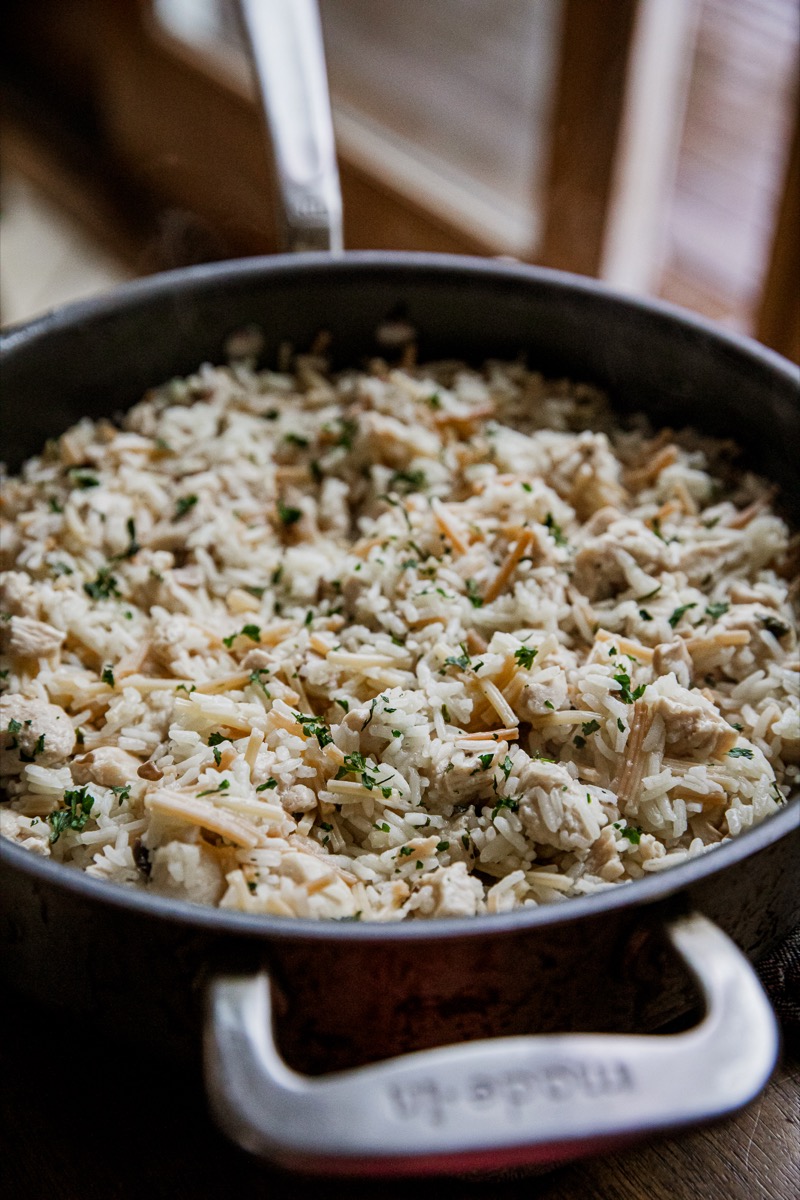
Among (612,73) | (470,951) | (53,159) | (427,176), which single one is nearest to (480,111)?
(427,176)

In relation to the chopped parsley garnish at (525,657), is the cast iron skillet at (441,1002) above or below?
below

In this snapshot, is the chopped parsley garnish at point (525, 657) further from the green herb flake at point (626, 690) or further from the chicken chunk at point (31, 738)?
the chicken chunk at point (31, 738)

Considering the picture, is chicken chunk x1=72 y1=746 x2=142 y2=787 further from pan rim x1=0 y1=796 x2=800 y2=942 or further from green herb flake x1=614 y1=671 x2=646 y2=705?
green herb flake x1=614 y1=671 x2=646 y2=705

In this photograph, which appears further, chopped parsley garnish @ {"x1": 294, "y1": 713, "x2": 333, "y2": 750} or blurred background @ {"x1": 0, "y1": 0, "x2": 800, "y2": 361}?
blurred background @ {"x1": 0, "y1": 0, "x2": 800, "y2": 361}

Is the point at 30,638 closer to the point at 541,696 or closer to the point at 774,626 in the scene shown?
the point at 541,696

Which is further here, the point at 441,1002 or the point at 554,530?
the point at 554,530

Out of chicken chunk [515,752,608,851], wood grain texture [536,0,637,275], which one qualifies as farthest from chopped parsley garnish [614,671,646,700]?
wood grain texture [536,0,637,275]

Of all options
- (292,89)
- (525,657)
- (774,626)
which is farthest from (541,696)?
(292,89)

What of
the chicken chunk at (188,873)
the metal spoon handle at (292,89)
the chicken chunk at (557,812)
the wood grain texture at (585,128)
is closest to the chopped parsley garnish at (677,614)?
the chicken chunk at (557,812)
